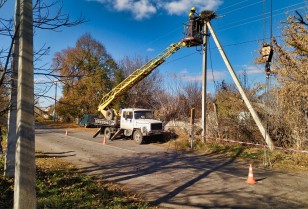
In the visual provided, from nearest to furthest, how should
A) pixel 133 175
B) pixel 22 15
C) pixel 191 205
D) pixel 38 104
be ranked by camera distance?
pixel 22 15 < pixel 38 104 < pixel 191 205 < pixel 133 175

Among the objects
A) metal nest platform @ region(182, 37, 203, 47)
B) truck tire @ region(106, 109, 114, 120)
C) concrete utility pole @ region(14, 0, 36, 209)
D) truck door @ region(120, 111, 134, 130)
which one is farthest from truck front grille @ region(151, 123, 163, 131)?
concrete utility pole @ region(14, 0, 36, 209)

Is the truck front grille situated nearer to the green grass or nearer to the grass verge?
the grass verge

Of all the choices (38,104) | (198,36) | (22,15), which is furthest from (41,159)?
(198,36)

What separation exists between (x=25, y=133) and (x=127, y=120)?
17639 millimetres

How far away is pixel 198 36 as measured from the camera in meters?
17.9

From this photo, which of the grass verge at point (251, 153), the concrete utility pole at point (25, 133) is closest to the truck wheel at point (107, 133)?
the grass verge at point (251, 153)

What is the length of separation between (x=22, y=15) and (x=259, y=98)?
618 inches

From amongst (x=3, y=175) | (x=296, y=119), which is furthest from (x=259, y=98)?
(x=3, y=175)

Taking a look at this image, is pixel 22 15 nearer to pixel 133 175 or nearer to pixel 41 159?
pixel 133 175

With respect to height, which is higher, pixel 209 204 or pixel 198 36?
pixel 198 36

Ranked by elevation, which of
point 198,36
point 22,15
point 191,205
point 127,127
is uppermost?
point 198,36

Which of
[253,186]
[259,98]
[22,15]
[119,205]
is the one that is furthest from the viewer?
[259,98]

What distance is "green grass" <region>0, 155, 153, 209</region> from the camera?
254 inches

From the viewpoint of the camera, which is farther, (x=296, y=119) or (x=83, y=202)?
(x=296, y=119)
